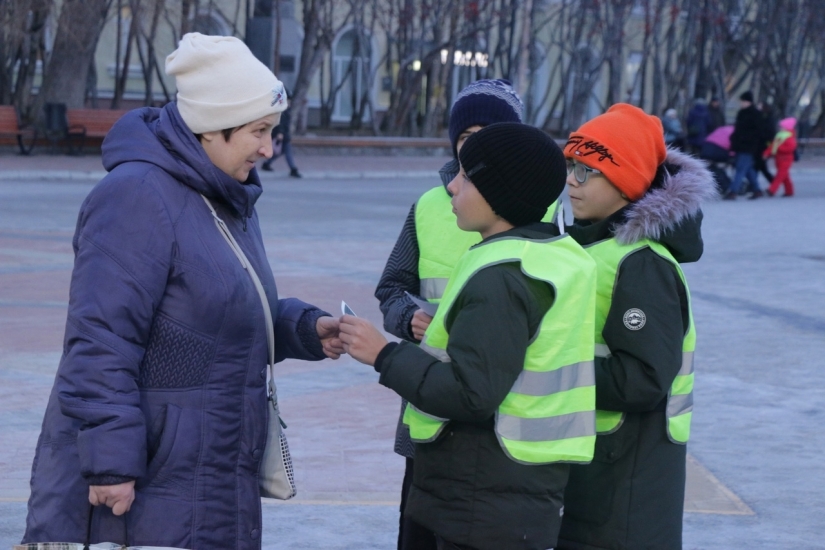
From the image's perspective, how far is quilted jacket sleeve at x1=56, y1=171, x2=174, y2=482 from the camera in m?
2.66

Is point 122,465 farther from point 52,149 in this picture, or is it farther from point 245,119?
point 52,149

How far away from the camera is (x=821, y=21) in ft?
131

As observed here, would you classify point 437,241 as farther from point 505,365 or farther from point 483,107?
point 505,365

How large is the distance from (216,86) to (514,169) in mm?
748

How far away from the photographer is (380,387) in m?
7.18

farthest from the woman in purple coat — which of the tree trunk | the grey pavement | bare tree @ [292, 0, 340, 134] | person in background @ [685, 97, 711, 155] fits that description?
bare tree @ [292, 0, 340, 134]

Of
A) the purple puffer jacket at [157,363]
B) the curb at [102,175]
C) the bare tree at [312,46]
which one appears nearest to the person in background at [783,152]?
the curb at [102,175]

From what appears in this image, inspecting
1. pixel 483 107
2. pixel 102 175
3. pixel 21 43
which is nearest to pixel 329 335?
pixel 483 107

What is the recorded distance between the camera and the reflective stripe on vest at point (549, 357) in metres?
2.70

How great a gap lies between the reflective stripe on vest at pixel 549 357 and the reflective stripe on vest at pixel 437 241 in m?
0.93

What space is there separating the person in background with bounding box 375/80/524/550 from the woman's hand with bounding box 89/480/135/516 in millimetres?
1071

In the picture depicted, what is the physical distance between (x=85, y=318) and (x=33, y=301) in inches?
271

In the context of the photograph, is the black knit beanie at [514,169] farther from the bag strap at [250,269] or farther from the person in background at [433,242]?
the person in background at [433,242]

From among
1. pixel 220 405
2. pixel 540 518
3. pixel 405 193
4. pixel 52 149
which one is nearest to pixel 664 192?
pixel 540 518
